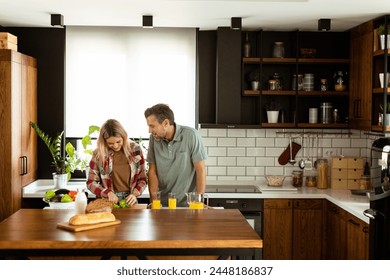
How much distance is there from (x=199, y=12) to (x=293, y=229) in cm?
217

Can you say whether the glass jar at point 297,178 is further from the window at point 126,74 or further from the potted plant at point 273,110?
the window at point 126,74

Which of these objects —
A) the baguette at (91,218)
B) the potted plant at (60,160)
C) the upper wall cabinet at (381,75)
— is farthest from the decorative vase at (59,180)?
the upper wall cabinet at (381,75)

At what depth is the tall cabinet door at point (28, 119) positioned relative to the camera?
5672 millimetres

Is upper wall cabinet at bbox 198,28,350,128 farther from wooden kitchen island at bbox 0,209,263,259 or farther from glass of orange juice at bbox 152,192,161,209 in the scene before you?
wooden kitchen island at bbox 0,209,263,259

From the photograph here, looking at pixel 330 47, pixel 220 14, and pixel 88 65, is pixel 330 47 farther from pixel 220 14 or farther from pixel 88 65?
pixel 88 65

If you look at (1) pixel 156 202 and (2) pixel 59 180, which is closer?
(1) pixel 156 202

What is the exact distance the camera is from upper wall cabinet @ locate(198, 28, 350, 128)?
605cm

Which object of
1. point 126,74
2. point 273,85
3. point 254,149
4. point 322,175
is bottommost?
point 322,175

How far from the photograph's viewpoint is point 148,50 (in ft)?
20.6

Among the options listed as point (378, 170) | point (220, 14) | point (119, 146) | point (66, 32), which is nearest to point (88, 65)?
point (66, 32)

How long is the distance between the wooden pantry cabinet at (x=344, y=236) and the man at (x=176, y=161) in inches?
51.6

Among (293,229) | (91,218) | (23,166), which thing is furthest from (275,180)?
(91,218)

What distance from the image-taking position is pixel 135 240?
3152 mm

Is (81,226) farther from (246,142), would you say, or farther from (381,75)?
(246,142)
